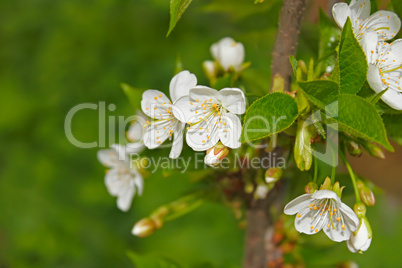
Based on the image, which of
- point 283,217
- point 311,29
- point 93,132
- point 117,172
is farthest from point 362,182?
point 93,132

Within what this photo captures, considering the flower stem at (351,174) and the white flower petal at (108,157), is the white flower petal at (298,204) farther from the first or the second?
the white flower petal at (108,157)

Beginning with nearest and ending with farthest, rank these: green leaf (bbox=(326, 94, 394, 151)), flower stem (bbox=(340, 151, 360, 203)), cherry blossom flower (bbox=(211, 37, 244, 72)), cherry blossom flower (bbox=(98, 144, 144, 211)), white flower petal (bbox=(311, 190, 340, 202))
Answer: green leaf (bbox=(326, 94, 394, 151)) < white flower petal (bbox=(311, 190, 340, 202)) < flower stem (bbox=(340, 151, 360, 203)) < cherry blossom flower (bbox=(211, 37, 244, 72)) < cherry blossom flower (bbox=(98, 144, 144, 211))

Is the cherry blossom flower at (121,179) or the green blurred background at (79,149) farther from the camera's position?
the green blurred background at (79,149)

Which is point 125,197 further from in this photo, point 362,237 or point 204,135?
point 362,237

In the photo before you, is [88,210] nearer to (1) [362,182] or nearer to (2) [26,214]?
(2) [26,214]

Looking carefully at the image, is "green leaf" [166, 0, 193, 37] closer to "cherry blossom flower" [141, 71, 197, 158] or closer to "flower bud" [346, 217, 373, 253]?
"cherry blossom flower" [141, 71, 197, 158]

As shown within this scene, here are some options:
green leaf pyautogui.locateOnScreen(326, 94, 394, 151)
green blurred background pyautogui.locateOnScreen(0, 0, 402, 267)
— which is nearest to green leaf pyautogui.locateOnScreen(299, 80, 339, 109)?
green leaf pyautogui.locateOnScreen(326, 94, 394, 151)

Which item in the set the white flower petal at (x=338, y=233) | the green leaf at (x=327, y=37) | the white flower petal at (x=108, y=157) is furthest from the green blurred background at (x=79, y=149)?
the white flower petal at (x=338, y=233)
